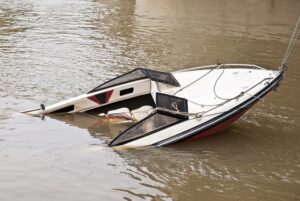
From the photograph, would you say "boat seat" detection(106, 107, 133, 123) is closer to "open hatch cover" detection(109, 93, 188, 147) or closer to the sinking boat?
the sinking boat

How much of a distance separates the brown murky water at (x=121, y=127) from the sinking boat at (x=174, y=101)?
0.83ft

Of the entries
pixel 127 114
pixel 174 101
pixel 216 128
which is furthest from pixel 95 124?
pixel 216 128

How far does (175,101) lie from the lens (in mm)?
9109

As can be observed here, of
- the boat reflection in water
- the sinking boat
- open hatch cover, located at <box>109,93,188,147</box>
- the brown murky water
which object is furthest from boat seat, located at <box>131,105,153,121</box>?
open hatch cover, located at <box>109,93,188,147</box>

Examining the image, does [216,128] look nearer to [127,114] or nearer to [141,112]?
[141,112]

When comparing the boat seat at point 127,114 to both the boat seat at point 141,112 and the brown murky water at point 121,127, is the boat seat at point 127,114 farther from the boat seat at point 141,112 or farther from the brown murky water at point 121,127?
the brown murky water at point 121,127

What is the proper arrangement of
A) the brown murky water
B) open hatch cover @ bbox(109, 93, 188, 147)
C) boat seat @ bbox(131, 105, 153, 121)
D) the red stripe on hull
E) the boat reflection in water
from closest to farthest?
the brown murky water
open hatch cover @ bbox(109, 93, 188, 147)
the red stripe on hull
the boat reflection in water
boat seat @ bbox(131, 105, 153, 121)

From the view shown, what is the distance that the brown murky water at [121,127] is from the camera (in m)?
7.48

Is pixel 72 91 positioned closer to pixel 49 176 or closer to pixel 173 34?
pixel 49 176

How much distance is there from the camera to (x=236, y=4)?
29.6 metres

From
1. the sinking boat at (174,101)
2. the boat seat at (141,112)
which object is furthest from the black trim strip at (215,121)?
the boat seat at (141,112)

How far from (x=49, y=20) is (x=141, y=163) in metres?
14.5

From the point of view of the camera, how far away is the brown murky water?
7480 millimetres

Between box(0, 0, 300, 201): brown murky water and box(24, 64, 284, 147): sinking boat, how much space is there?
0.25 meters
